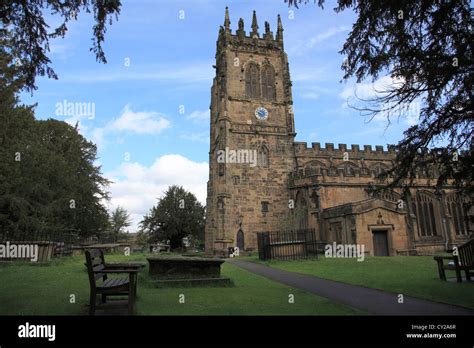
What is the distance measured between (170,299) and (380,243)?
72.4 feet

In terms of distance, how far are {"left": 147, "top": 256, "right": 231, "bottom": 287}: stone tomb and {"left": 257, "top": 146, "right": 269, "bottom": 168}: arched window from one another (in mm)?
24109

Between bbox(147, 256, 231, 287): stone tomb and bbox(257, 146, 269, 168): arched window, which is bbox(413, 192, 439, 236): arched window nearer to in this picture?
bbox(257, 146, 269, 168): arched window

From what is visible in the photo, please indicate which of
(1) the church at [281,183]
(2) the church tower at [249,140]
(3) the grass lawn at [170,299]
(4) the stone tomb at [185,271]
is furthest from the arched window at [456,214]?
(4) the stone tomb at [185,271]

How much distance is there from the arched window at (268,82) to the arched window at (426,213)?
58.5 feet

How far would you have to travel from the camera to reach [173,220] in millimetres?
45281

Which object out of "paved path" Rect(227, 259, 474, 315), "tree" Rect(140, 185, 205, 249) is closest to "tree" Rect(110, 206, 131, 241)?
"tree" Rect(140, 185, 205, 249)

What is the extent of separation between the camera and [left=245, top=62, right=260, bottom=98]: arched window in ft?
119

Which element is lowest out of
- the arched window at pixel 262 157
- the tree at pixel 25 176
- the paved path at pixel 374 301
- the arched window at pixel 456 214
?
the paved path at pixel 374 301

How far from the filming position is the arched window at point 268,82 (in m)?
36.9

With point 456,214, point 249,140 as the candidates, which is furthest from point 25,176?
point 456,214

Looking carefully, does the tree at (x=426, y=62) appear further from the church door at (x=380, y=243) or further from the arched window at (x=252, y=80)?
the arched window at (x=252, y=80)

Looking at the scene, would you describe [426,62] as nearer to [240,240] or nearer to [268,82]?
[240,240]
